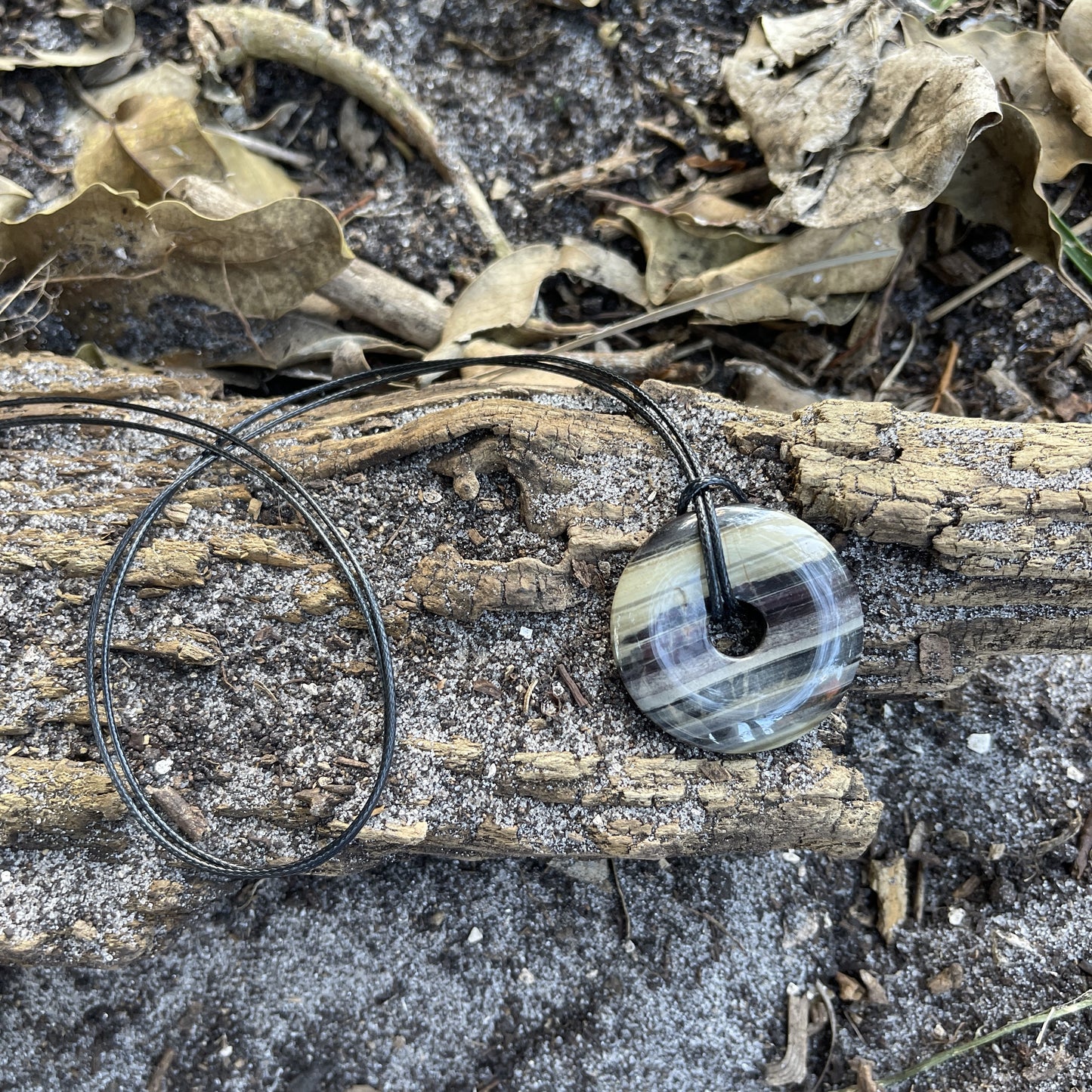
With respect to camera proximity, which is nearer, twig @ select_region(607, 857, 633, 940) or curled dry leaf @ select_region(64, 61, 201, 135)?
twig @ select_region(607, 857, 633, 940)

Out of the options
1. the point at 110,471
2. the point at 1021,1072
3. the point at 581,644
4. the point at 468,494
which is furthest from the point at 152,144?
the point at 1021,1072

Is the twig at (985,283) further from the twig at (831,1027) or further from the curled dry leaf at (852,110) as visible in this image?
the twig at (831,1027)

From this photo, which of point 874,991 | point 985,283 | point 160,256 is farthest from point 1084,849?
point 160,256

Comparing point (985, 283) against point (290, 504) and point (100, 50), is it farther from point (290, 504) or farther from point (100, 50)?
point (100, 50)

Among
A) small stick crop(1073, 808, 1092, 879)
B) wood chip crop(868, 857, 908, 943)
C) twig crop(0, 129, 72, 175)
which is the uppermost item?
twig crop(0, 129, 72, 175)

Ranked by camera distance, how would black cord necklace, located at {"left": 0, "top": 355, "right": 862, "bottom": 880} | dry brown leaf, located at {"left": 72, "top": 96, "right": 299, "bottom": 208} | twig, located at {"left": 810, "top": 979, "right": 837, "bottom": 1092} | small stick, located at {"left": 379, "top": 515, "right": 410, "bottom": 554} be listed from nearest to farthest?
1. black cord necklace, located at {"left": 0, "top": 355, "right": 862, "bottom": 880}
2. small stick, located at {"left": 379, "top": 515, "right": 410, "bottom": 554}
3. twig, located at {"left": 810, "top": 979, "right": 837, "bottom": 1092}
4. dry brown leaf, located at {"left": 72, "top": 96, "right": 299, "bottom": 208}

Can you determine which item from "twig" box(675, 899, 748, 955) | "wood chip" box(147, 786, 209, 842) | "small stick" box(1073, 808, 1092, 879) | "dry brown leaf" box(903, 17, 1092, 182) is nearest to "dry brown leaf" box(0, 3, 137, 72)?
"wood chip" box(147, 786, 209, 842)

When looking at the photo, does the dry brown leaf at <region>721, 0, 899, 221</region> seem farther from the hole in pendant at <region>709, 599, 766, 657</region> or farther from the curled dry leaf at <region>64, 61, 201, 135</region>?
the curled dry leaf at <region>64, 61, 201, 135</region>
